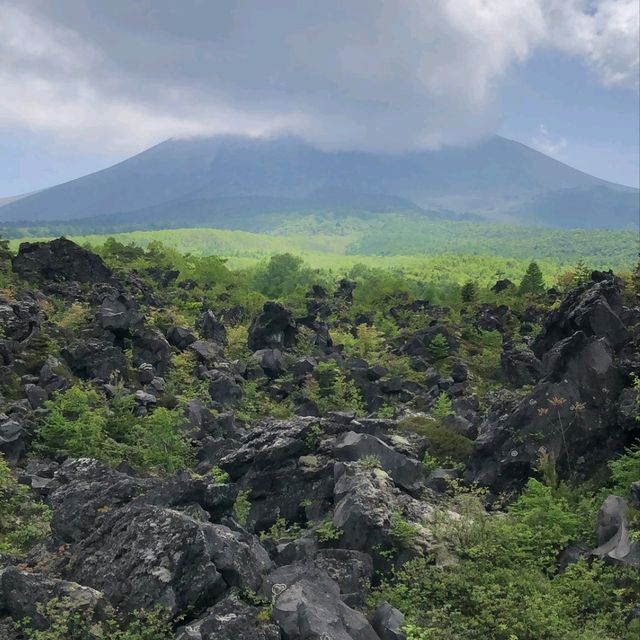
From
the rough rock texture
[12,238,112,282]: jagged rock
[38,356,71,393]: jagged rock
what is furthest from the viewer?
[12,238,112,282]: jagged rock

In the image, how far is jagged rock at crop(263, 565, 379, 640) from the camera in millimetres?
9984

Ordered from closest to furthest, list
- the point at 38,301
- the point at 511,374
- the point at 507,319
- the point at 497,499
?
the point at 497,499
the point at 511,374
the point at 38,301
the point at 507,319

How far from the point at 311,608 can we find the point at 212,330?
3678 cm

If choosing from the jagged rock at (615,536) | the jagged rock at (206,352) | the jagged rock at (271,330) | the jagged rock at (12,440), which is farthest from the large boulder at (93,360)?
the jagged rock at (615,536)

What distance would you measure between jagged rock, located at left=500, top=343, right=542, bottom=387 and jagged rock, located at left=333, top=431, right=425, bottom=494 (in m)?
17.9

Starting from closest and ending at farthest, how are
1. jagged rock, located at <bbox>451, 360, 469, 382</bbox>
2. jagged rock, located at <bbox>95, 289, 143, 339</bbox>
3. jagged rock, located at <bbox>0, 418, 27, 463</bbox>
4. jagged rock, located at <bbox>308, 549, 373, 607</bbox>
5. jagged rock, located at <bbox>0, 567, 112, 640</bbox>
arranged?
jagged rock, located at <bbox>0, 567, 112, 640</bbox>, jagged rock, located at <bbox>308, 549, 373, 607</bbox>, jagged rock, located at <bbox>0, 418, 27, 463</bbox>, jagged rock, located at <bbox>95, 289, 143, 339</bbox>, jagged rock, located at <bbox>451, 360, 469, 382</bbox>

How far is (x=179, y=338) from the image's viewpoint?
38844 mm

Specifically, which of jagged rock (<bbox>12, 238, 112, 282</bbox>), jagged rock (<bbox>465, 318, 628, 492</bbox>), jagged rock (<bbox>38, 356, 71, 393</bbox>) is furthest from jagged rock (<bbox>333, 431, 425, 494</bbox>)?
jagged rock (<bbox>12, 238, 112, 282</bbox>)

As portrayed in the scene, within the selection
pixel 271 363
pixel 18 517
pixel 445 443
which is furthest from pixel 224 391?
pixel 18 517

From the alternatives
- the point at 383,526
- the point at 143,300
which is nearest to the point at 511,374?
the point at 383,526

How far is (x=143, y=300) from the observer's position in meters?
52.4

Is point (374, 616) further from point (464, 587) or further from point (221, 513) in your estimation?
point (221, 513)

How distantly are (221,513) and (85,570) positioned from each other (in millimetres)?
3121

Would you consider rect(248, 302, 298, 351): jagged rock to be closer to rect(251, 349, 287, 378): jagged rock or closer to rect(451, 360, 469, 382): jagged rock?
rect(251, 349, 287, 378): jagged rock
